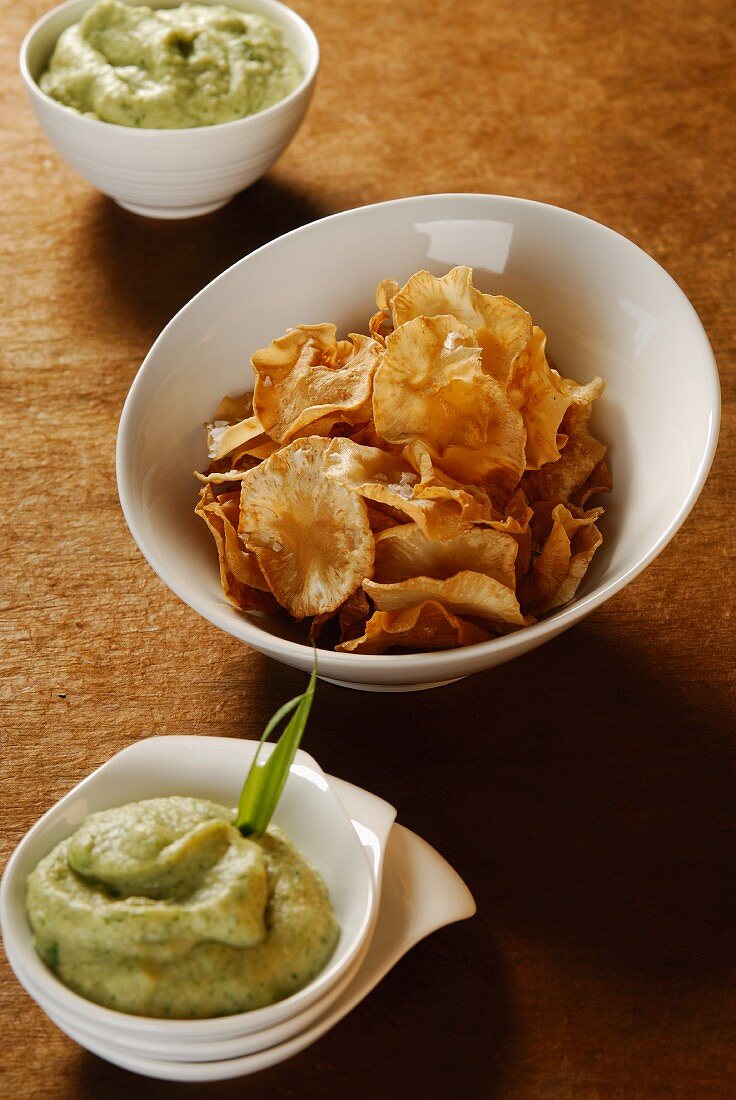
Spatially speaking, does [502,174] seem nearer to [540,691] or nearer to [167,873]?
[540,691]

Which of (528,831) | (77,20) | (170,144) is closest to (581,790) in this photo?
(528,831)

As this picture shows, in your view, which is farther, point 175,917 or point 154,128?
point 154,128

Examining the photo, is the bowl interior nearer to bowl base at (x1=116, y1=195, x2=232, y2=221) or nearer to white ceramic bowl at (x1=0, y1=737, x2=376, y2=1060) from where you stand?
bowl base at (x1=116, y1=195, x2=232, y2=221)

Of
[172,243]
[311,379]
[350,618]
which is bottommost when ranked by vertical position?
[172,243]

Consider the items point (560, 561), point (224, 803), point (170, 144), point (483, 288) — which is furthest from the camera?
point (170, 144)

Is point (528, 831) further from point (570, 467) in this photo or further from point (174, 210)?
point (174, 210)
